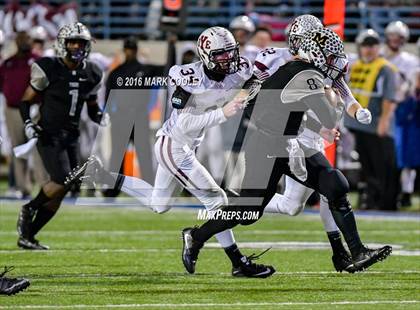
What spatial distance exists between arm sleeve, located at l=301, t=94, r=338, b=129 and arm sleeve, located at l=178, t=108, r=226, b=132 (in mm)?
523

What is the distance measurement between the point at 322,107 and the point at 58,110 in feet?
8.40

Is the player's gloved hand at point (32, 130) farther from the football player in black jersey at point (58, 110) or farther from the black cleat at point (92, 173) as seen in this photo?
the black cleat at point (92, 173)

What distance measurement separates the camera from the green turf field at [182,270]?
6172mm

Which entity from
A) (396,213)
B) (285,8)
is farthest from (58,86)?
(285,8)

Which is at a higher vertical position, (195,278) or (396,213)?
(195,278)

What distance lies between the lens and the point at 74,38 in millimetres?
8867

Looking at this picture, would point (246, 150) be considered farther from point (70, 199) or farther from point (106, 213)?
point (70, 199)

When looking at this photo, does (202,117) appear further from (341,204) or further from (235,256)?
(341,204)

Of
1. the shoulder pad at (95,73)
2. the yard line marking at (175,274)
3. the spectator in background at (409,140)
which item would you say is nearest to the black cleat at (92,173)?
the yard line marking at (175,274)

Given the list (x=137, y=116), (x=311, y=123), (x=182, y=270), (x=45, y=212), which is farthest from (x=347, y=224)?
(x=137, y=116)

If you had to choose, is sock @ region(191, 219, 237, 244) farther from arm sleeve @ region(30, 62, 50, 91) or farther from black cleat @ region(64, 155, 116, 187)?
arm sleeve @ region(30, 62, 50, 91)

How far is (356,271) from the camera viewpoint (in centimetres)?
718

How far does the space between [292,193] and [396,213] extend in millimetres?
4748

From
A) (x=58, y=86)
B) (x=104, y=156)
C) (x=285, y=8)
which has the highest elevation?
(x=58, y=86)
